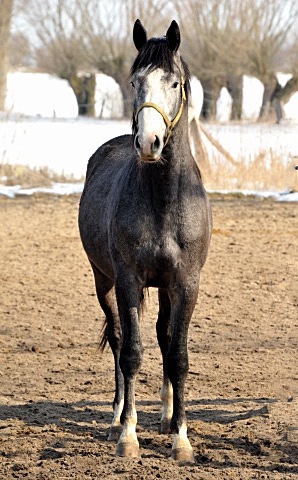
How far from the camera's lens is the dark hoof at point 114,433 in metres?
3.81

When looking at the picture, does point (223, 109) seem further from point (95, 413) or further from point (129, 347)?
point (129, 347)

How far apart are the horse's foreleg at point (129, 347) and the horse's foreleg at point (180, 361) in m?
0.19

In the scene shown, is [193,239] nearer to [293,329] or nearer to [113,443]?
[113,443]

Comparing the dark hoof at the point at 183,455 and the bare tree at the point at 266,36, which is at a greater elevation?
the bare tree at the point at 266,36

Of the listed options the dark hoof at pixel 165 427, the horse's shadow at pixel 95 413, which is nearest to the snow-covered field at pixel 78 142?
the horse's shadow at pixel 95 413

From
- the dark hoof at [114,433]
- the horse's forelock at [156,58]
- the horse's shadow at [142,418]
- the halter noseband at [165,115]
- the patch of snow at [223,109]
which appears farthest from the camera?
the patch of snow at [223,109]

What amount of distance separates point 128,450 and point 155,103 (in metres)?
1.80

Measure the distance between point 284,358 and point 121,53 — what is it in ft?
84.1

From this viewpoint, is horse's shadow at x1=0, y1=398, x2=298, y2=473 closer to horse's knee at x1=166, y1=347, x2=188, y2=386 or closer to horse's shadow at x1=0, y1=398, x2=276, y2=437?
horse's shadow at x1=0, y1=398, x2=276, y2=437

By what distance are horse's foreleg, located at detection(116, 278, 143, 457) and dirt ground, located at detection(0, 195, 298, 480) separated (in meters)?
0.09

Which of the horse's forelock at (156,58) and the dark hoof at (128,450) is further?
the dark hoof at (128,450)

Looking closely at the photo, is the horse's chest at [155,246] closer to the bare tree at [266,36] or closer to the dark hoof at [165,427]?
the dark hoof at [165,427]

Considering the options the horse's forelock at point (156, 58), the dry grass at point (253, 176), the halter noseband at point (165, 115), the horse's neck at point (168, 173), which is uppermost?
the horse's forelock at point (156, 58)

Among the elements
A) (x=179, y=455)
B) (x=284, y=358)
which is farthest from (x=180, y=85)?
(x=284, y=358)
